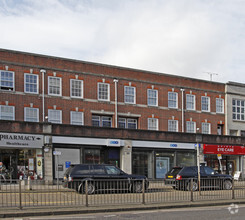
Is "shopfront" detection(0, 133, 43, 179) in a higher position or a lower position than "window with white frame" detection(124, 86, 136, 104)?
lower

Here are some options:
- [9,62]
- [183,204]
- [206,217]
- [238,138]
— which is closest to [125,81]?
[9,62]

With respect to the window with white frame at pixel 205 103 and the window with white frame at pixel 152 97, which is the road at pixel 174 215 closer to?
the window with white frame at pixel 152 97

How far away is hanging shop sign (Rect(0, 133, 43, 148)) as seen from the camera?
2720 cm

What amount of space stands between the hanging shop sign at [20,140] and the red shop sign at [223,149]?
17058 mm

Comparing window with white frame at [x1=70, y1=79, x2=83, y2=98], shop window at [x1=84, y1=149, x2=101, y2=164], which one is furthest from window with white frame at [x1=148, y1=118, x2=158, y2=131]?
window with white frame at [x1=70, y1=79, x2=83, y2=98]

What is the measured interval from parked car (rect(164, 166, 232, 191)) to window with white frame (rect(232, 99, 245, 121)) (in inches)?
799

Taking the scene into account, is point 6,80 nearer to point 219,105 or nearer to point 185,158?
point 185,158

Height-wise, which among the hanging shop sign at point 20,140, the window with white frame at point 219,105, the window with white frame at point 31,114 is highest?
the window with white frame at point 219,105

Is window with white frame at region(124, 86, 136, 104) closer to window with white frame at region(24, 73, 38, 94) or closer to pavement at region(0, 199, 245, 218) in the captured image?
window with white frame at region(24, 73, 38, 94)

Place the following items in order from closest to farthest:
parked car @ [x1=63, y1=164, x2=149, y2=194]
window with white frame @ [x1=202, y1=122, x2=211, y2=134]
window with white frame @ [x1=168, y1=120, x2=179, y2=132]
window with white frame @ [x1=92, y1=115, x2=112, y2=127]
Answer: parked car @ [x1=63, y1=164, x2=149, y2=194] → window with white frame @ [x1=92, y1=115, x2=112, y2=127] → window with white frame @ [x1=168, y1=120, x2=179, y2=132] → window with white frame @ [x1=202, y1=122, x2=211, y2=134]

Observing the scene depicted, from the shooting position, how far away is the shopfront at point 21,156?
90.3 feet

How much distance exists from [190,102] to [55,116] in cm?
1521

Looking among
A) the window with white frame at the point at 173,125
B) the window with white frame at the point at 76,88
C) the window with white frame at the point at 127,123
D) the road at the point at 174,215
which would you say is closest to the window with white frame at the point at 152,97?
the window with white frame at the point at 127,123

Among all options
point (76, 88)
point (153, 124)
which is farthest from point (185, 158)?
point (76, 88)
